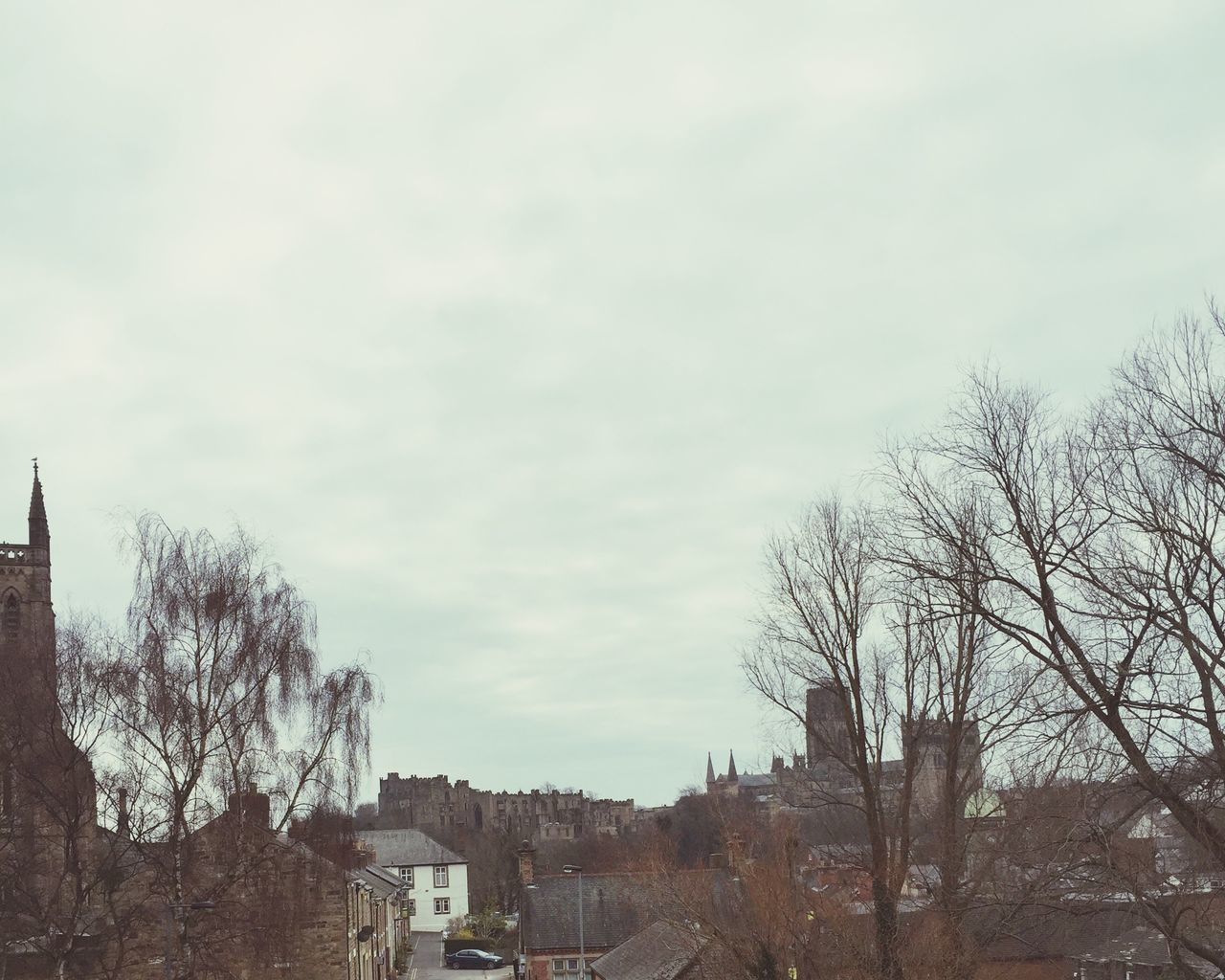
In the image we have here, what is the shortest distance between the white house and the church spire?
111ft

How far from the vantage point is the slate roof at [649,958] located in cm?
3594

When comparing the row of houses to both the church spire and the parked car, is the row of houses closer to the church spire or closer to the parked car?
the parked car

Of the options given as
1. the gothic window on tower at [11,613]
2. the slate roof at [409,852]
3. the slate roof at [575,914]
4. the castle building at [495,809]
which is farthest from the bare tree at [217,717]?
the castle building at [495,809]

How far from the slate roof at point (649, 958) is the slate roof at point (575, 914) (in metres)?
7.16

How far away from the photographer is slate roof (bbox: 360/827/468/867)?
3620 inches

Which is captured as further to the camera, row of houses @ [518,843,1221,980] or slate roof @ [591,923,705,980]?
slate roof @ [591,923,705,980]

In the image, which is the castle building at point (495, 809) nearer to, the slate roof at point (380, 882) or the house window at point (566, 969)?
the slate roof at point (380, 882)

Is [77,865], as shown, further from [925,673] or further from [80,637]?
[925,673]

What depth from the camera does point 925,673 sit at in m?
27.1

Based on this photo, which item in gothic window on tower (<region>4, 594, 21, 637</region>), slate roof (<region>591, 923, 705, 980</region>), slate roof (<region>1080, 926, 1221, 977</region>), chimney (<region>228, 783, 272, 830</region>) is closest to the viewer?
chimney (<region>228, 783, 272, 830</region>)

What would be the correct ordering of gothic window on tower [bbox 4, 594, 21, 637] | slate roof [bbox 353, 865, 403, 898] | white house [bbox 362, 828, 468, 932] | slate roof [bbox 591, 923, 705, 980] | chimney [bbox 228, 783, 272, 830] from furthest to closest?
white house [bbox 362, 828, 468, 932], gothic window on tower [bbox 4, 594, 21, 637], slate roof [bbox 353, 865, 403, 898], slate roof [bbox 591, 923, 705, 980], chimney [bbox 228, 783, 272, 830]

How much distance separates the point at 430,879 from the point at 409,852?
2.48m

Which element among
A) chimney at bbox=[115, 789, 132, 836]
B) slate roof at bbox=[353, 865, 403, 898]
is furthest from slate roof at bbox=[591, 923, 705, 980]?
slate roof at bbox=[353, 865, 403, 898]

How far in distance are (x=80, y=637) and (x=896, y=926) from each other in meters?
19.5
